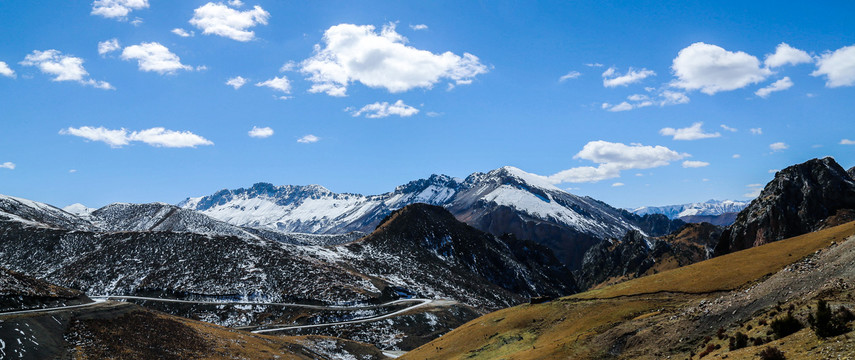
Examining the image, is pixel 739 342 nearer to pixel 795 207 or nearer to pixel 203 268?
pixel 795 207

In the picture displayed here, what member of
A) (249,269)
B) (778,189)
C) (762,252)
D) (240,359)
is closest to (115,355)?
(240,359)

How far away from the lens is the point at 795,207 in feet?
449

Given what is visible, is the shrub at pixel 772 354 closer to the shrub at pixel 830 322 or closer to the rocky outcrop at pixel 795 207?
the shrub at pixel 830 322

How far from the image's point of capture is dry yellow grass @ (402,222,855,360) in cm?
4956

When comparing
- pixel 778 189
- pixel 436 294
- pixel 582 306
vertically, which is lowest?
pixel 436 294

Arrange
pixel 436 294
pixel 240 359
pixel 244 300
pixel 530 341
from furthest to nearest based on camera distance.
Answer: pixel 436 294
pixel 244 300
pixel 240 359
pixel 530 341

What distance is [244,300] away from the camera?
13825 cm

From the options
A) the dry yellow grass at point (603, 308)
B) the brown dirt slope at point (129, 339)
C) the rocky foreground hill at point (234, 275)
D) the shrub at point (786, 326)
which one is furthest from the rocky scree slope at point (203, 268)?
the shrub at point (786, 326)

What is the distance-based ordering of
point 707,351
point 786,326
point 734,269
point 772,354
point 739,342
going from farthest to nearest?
point 734,269, point 707,351, point 739,342, point 786,326, point 772,354

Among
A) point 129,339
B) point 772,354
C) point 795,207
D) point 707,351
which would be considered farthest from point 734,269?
point 795,207

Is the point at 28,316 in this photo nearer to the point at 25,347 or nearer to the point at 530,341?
the point at 25,347

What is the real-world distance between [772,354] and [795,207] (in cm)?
14172

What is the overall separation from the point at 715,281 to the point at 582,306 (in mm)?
15188

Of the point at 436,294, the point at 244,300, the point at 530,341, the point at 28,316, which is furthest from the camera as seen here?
the point at 436,294
